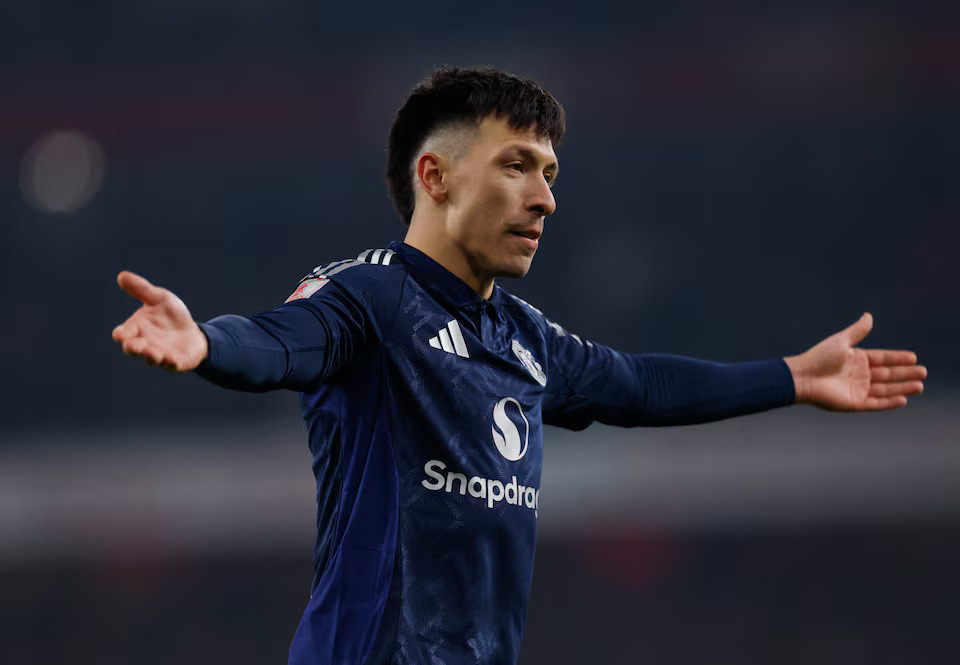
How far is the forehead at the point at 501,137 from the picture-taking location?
7.35ft

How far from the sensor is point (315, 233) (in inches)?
318

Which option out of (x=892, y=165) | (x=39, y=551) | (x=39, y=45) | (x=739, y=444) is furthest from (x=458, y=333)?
(x=39, y=45)

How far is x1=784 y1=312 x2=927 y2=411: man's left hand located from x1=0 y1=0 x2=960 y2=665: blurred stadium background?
14.6 ft

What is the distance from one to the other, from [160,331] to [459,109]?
3.21 ft

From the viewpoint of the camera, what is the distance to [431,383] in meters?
2.04

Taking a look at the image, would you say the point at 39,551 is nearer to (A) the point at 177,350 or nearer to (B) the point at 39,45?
(B) the point at 39,45

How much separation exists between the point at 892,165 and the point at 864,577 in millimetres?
3078

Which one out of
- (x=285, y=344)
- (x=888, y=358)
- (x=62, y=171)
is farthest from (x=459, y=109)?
(x=62, y=171)

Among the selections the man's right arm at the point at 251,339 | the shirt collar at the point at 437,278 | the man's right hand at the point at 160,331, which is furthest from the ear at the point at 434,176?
the man's right hand at the point at 160,331

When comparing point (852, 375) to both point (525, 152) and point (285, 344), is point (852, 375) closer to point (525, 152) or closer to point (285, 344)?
point (525, 152)

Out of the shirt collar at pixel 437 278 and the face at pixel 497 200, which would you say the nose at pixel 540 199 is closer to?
the face at pixel 497 200

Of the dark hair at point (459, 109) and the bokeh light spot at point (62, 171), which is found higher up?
the bokeh light spot at point (62, 171)

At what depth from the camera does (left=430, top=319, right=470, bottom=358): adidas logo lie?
207 cm

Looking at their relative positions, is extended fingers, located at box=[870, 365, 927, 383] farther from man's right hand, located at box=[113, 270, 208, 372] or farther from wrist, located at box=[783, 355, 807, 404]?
man's right hand, located at box=[113, 270, 208, 372]
